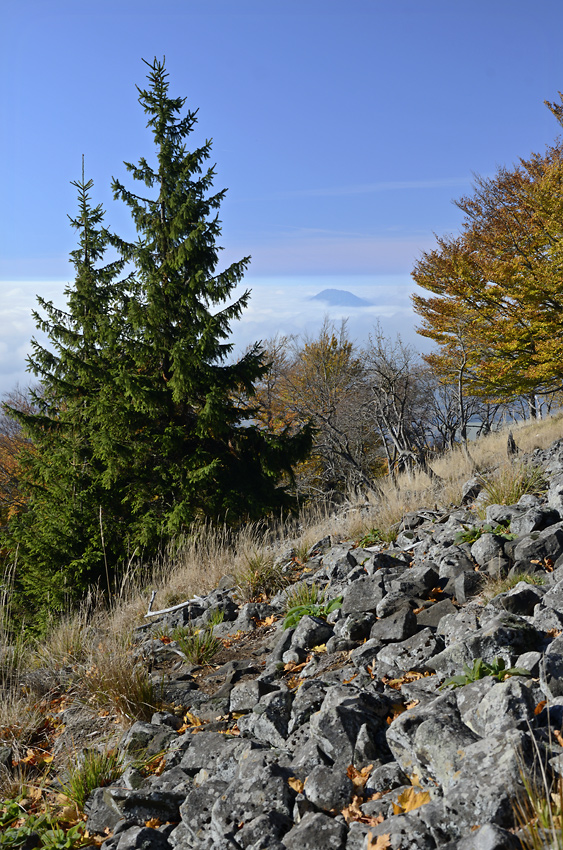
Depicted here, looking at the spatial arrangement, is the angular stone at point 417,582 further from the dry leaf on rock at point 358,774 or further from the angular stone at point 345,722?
the dry leaf on rock at point 358,774

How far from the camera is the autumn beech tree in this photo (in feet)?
54.0

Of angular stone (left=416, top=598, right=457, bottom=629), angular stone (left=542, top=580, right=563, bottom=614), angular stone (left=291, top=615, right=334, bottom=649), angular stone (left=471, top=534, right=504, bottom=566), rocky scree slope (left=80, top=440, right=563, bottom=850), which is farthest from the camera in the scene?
angular stone (left=471, top=534, right=504, bottom=566)

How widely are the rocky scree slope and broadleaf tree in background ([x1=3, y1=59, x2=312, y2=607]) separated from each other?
764cm

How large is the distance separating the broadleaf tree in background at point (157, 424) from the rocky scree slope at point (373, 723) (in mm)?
7639

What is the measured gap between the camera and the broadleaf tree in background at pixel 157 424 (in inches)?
504

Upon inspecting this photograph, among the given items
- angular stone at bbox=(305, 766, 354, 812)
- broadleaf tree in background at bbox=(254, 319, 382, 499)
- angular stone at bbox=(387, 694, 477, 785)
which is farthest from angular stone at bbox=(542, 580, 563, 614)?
broadleaf tree in background at bbox=(254, 319, 382, 499)

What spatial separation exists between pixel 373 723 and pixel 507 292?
52.1 feet

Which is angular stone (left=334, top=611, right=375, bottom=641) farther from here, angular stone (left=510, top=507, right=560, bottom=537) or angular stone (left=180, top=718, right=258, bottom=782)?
angular stone (left=510, top=507, right=560, bottom=537)

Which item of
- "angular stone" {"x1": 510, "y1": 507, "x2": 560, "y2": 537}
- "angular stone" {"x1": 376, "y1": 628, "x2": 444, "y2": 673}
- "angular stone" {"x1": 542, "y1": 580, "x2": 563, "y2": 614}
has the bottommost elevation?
"angular stone" {"x1": 376, "y1": 628, "x2": 444, "y2": 673}

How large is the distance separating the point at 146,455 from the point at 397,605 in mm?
9625

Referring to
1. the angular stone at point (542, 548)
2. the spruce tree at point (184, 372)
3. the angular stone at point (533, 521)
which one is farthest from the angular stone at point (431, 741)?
the spruce tree at point (184, 372)

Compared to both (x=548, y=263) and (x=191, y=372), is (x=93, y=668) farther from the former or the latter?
(x=548, y=263)

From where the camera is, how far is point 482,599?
4.39 m

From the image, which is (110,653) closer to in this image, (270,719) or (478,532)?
(270,719)
